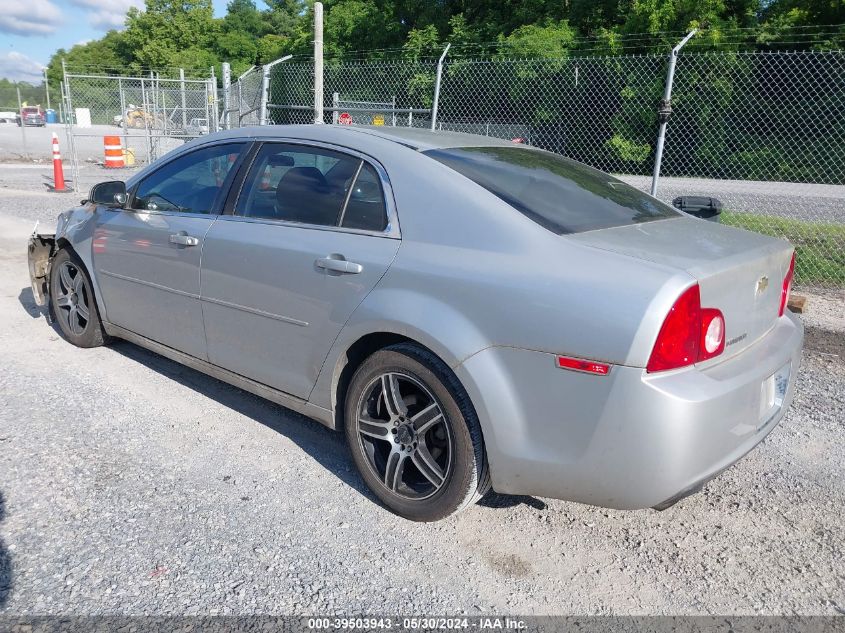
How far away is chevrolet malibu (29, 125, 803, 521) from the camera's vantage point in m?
2.41

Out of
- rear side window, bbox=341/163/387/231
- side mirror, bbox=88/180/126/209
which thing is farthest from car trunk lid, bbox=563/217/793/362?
side mirror, bbox=88/180/126/209

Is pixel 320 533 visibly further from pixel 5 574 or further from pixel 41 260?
pixel 41 260

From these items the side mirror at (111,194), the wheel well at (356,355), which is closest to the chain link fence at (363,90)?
the side mirror at (111,194)

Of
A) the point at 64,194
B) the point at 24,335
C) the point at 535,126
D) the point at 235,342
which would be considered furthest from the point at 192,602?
the point at 535,126

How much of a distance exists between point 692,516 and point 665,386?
3.72ft

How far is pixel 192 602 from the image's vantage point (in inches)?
98.6

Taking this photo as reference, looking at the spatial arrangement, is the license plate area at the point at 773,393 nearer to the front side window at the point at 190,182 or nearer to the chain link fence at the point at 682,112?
the front side window at the point at 190,182

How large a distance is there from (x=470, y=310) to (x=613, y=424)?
0.68 meters

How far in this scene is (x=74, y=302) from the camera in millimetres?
5109

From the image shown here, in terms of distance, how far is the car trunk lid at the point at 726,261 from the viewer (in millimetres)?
2555

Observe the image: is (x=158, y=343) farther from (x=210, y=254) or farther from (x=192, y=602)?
(x=192, y=602)

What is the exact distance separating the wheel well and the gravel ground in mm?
392

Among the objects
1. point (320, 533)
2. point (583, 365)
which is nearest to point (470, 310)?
point (583, 365)

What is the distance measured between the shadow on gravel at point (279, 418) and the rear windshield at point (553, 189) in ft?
5.01
